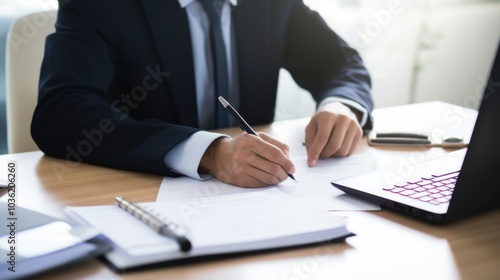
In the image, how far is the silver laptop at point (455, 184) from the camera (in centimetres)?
66

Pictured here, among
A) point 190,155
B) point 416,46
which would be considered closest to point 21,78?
point 190,155

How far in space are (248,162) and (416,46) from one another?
2.80m

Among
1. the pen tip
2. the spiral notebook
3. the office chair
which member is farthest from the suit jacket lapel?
the pen tip

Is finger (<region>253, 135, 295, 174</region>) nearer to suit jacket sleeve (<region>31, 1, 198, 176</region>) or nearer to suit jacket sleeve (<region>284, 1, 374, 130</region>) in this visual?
suit jacket sleeve (<region>31, 1, 198, 176</region>)

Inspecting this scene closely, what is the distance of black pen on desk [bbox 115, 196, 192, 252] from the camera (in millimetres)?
630

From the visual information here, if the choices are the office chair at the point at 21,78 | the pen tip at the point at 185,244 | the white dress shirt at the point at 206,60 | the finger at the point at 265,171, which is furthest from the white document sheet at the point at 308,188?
the office chair at the point at 21,78

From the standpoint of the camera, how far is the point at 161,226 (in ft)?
2.16

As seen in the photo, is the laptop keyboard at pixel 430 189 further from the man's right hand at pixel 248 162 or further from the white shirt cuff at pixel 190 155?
the white shirt cuff at pixel 190 155

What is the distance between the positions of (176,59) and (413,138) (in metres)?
0.62

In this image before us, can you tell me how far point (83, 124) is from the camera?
3.68 ft

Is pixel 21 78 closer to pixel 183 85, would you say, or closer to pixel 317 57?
pixel 183 85

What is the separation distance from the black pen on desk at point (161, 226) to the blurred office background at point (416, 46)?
244 centimetres

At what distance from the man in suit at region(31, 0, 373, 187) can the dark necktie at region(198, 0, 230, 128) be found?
0.02 metres

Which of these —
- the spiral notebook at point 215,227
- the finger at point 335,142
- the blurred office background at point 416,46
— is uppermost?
the spiral notebook at point 215,227
